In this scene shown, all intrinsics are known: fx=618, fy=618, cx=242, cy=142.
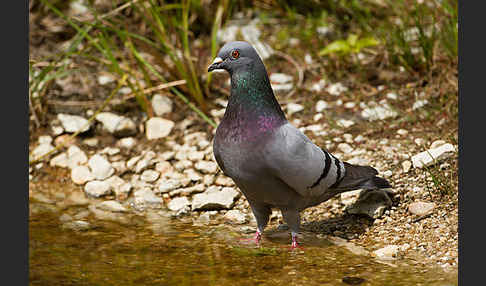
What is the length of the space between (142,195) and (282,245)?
1510 mm

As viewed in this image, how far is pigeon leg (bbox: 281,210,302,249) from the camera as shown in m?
4.20

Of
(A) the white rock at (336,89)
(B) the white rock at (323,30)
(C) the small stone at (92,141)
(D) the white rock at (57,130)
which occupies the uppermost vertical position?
(B) the white rock at (323,30)

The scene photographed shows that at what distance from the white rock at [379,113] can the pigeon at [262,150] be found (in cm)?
171

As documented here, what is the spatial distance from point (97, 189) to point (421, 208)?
2712 mm

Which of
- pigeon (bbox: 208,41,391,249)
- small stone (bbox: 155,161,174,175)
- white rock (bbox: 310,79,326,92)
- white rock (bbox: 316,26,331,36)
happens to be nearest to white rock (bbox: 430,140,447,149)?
pigeon (bbox: 208,41,391,249)

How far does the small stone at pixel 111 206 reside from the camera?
5055 mm

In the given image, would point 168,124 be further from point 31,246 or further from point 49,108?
point 31,246

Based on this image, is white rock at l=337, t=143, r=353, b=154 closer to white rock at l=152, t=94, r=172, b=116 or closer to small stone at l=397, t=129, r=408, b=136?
small stone at l=397, t=129, r=408, b=136

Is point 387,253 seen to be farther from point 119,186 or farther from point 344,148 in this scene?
point 119,186

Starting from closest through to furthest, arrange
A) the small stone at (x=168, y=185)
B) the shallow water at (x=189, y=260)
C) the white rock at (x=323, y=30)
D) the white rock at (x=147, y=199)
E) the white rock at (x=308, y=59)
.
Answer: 1. the shallow water at (x=189, y=260)
2. the white rock at (x=147, y=199)
3. the small stone at (x=168, y=185)
4. the white rock at (x=308, y=59)
5. the white rock at (x=323, y=30)

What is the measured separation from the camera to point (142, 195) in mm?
5270

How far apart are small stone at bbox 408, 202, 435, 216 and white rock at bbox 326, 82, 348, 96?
2.07 metres

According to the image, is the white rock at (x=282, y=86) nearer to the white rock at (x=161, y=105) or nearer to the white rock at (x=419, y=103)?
the white rock at (x=161, y=105)

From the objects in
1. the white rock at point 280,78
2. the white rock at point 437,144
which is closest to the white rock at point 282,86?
the white rock at point 280,78
